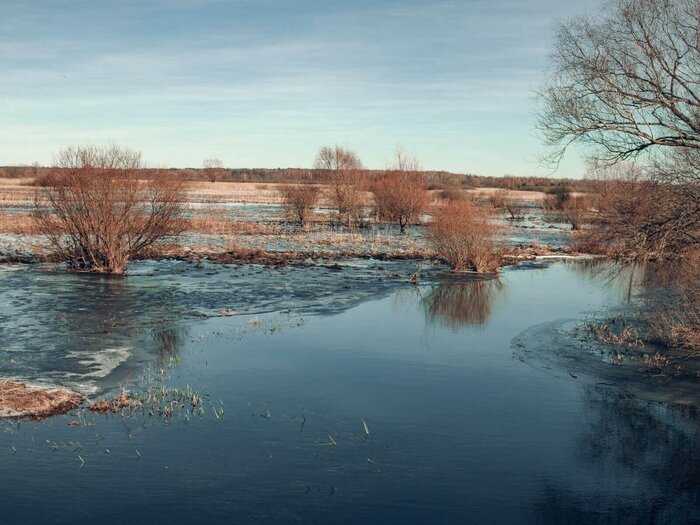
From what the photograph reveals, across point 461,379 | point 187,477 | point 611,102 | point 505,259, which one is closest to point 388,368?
point 461,379

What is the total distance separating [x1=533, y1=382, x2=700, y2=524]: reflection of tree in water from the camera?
681 centimetres

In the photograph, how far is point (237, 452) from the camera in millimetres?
8117

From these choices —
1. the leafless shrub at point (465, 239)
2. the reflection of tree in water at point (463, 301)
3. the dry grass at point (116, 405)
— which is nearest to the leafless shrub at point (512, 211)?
the leafless shrub at point (465, 239)

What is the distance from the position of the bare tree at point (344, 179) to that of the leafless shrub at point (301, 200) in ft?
4.70

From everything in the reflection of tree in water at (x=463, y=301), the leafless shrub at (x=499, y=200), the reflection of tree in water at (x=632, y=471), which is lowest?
the reflection of tree in water at (x=632, y=471)

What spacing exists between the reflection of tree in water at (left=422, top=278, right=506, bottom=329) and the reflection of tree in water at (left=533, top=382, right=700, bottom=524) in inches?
258

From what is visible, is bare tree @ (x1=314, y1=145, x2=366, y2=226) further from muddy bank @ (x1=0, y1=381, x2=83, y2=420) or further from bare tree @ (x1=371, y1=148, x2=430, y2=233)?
muddy bank @ (x1=0, y1=381, x2=83, y2=420)

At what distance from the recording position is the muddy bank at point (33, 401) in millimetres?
8984

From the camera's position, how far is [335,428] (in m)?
8.95

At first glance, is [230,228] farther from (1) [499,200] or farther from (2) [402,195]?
(1) [499,200]

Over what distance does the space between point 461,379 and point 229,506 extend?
5.39 meters

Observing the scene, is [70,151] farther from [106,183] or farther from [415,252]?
[415,252]

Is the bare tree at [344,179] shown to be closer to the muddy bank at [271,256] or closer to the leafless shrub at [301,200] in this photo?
the leafless shrub at [301,200]

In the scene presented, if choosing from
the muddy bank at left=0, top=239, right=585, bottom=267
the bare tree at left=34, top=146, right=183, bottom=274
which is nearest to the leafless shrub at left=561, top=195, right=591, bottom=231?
the muddy bank at left=0, top=239, right=585, bottom=267
